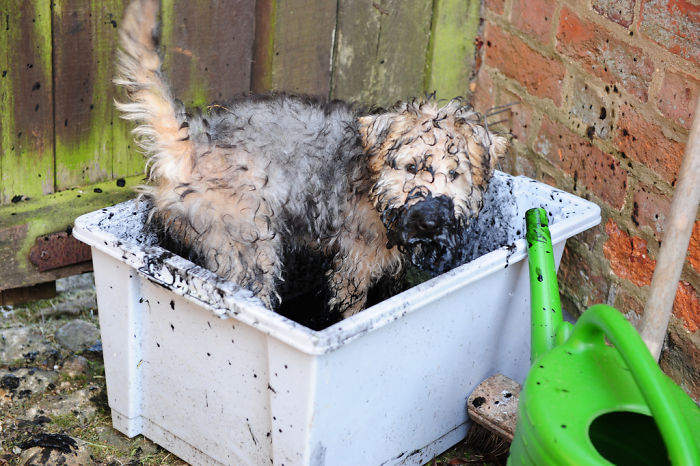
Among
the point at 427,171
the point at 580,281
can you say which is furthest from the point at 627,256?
the point at 427,171

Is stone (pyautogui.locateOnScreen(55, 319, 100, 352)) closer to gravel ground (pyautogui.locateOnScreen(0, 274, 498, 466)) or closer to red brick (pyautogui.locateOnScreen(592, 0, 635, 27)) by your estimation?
gravel ground (pyautogui.locateOnScreen(0, 274, 498, 466))

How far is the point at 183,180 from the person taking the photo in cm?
235

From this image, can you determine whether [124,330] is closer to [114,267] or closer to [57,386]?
[114,267]

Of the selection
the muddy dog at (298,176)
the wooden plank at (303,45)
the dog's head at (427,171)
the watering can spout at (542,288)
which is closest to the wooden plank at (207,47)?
the wooden plank at (303,45)

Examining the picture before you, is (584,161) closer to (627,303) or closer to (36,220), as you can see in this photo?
(627,303)

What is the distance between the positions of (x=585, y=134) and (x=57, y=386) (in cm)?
208

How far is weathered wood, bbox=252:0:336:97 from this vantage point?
3172mm

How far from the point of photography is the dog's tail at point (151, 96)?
7.23 ft

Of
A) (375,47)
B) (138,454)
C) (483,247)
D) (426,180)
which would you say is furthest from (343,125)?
(138,454)

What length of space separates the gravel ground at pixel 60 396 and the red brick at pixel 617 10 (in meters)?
1.52

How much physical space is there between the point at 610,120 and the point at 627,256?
485 mm

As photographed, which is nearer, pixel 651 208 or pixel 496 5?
pixel 651 208

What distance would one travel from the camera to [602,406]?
71.1 inches

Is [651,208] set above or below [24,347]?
above
